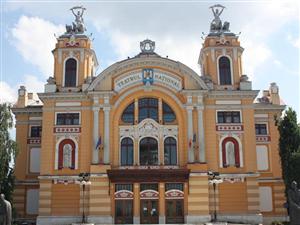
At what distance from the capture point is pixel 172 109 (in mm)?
42438

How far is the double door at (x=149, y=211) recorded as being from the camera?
39491 millimetres

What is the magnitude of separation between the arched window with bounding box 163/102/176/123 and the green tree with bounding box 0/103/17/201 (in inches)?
522

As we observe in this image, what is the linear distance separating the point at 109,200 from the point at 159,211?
14.2ft

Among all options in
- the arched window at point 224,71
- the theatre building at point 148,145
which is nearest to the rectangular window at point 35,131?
the theatre building at point 148,145

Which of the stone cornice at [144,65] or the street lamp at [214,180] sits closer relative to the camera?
the street lamp at [214,180]

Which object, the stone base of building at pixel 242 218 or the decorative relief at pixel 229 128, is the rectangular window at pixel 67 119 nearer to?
the decorative relief at pixel 229 128

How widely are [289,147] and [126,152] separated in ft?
46.3

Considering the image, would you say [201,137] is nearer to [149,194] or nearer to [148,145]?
[148,145]

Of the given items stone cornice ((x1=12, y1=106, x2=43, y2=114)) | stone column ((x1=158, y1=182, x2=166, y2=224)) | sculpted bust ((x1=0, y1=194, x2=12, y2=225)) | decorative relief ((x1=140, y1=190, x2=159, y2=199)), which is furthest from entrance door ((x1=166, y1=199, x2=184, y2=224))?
sculpted bust ((x1=0, y1=194, x2=12, y2=225))

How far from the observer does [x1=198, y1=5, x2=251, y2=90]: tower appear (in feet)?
142

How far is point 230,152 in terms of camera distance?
41406 mm

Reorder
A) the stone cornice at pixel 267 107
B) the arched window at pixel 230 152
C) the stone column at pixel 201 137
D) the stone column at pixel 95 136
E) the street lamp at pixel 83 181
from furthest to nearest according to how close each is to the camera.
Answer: the stone cornice at pixel 267 107 → the arched window at pixel 230 152 → the stone column at pixel 95 136 → the stone column at pixel 201 137 → the street lamp at pixel 83 181

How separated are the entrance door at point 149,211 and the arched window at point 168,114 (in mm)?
7336

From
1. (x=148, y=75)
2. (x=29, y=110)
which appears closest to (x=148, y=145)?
(x=148, y=75)
